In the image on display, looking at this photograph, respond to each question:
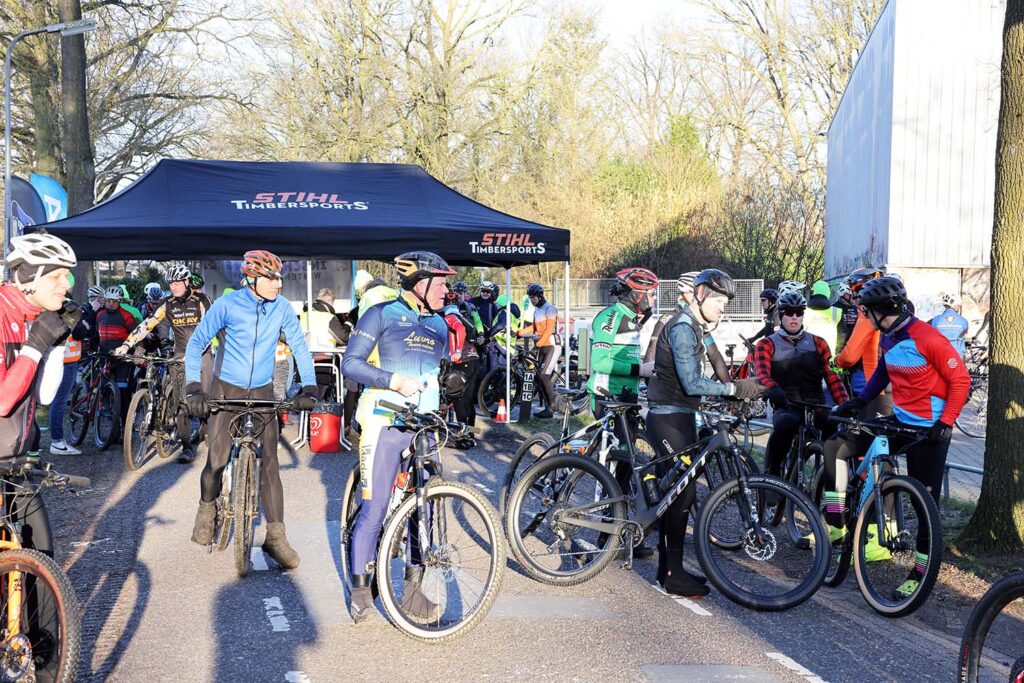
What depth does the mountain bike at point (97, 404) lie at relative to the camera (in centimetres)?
1237

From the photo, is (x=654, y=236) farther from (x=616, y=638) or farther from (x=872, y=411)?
(x=616, y=638)

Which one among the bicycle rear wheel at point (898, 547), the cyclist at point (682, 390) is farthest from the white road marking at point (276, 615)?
the bicycle rear wheel at point (898, 547)

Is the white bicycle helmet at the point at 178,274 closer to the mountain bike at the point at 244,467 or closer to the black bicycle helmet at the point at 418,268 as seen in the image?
the mountain bike at the point at 244,467

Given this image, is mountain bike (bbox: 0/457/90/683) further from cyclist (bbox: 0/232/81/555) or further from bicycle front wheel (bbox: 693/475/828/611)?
bicycle front wheel (bbox: 693/475/828/611)

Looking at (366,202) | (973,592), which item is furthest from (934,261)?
(973,592)

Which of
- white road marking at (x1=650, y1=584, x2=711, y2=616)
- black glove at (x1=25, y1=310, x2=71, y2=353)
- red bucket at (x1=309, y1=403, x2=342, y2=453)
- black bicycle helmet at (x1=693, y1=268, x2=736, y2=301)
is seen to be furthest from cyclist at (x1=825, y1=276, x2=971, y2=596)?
red bucket at (x1=309, y1=403, x2=342, y2=453)

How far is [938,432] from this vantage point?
6512 mm

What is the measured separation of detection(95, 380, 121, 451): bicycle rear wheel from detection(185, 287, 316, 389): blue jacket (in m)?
5.80

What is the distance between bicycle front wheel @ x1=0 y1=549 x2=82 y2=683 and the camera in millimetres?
4020

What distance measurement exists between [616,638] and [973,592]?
235 cm

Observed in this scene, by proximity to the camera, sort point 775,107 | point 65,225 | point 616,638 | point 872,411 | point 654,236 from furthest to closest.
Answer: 1. point 775,107
2. point 654,236
3. point 65,225
4. point 872,411
5. point 616,638

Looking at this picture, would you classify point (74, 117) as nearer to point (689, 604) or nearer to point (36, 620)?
point (689, 604)

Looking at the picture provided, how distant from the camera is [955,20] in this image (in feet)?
74.4

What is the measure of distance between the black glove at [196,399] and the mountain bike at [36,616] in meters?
2.15
